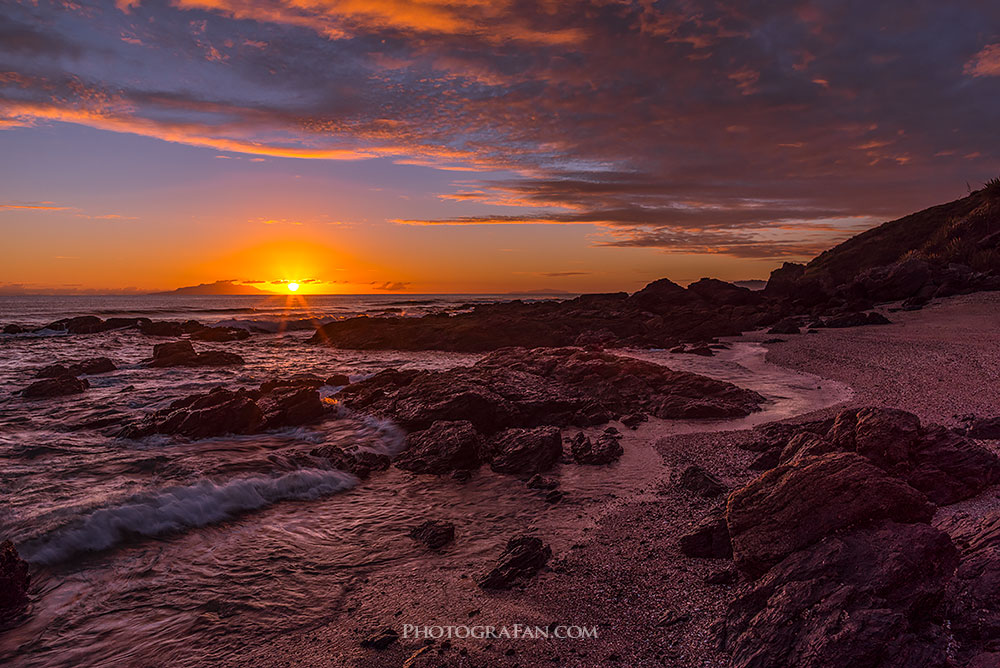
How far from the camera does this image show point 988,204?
4053cm

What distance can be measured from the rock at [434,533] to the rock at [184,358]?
79.0 ft

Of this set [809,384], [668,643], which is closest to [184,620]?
[668,643]

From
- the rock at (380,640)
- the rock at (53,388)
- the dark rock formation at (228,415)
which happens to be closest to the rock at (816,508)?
the rock at (380,640)

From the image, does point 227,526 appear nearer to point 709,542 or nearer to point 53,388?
point 709,542

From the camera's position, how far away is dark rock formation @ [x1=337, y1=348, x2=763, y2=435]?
43.2 ft

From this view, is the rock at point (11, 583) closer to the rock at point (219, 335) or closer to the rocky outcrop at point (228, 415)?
the rocky outcrop at point (228, 415)

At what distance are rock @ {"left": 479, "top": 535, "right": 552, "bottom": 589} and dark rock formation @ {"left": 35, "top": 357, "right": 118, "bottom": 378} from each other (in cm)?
2405

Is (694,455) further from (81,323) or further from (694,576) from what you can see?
(81,323)

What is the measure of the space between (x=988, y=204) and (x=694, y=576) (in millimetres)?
53629

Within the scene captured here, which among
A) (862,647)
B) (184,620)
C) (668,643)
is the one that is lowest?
(184,620)

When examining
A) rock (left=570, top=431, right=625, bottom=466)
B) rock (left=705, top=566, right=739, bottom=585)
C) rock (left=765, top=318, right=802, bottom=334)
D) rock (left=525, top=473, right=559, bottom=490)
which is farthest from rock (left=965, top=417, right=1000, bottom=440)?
rock (left=765, top=318, right=802, bottom=334)

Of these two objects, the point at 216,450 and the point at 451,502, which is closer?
the point at 451,502

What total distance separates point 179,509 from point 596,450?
26.1ft

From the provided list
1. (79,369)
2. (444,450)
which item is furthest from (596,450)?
(79,369)
